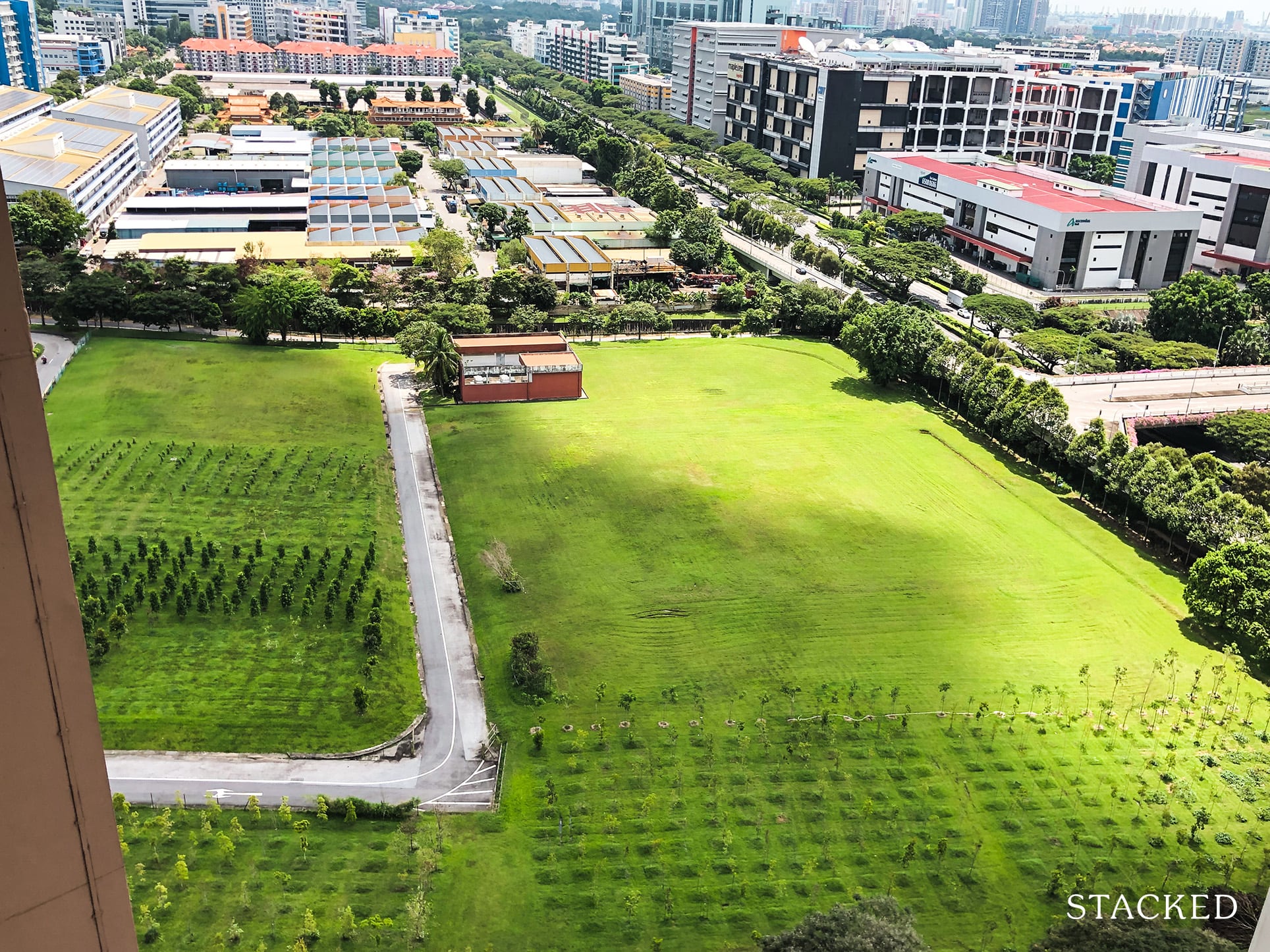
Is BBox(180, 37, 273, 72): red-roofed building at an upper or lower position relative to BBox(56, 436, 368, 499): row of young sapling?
upper

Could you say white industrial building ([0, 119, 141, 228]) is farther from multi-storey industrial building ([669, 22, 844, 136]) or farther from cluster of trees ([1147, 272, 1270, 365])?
cluster of trees ([1147, 272, 1270, 365])

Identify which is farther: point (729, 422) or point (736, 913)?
point (729, 422)

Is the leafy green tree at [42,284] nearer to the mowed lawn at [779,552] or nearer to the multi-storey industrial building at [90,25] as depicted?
the mowed lawn at [779,552]

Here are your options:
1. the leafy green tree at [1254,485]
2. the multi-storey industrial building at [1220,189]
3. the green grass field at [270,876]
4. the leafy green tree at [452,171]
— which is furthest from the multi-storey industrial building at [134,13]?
the green grass field at [270,876]

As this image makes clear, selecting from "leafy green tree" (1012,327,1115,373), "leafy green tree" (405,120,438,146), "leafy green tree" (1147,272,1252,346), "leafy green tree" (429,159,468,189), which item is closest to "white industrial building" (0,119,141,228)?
"leafy green tree" (429,159,468,189)

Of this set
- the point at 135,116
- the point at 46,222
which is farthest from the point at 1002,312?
the point at 135,116

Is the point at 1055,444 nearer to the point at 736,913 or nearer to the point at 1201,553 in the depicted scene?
the point at 1201,553

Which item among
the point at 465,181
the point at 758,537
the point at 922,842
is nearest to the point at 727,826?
the point at 922,842
